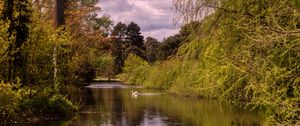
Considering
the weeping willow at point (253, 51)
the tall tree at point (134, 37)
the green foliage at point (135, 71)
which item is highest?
the tall tree at point (134, 37)

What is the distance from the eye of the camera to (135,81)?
7594 cm

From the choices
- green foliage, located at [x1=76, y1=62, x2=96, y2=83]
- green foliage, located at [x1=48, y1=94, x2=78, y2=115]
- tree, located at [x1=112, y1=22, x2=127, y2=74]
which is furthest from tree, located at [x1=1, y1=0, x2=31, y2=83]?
tree, located at [x1=112, y1=22, x2=127, y2=74]

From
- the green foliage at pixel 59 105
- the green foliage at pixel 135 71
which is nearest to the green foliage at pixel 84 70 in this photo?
the green foliage at pixel 59 105

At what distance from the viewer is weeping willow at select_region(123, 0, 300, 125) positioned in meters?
5.58

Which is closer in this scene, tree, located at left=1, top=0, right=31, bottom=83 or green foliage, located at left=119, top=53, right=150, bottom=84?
tree, located at left=1, top=0, right=31, bottom=83

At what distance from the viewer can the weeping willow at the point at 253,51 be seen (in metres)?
5.58

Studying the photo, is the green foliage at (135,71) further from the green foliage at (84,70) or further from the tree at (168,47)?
the green foliage at (84,70)

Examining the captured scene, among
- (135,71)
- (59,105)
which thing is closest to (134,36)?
(135,71)

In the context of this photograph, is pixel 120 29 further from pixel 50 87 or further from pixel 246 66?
Answer: pixel 246 66

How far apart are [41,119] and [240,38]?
14.7m

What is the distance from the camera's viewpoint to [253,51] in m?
6.21

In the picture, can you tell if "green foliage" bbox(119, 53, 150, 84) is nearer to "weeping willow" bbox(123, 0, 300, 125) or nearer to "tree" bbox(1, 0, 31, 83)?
"tree" bbox(1, 0, 31, 83)

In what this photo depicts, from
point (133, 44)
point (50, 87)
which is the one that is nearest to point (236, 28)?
point (50, 87)

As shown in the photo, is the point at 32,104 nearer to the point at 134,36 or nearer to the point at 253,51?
the point at 253,51
